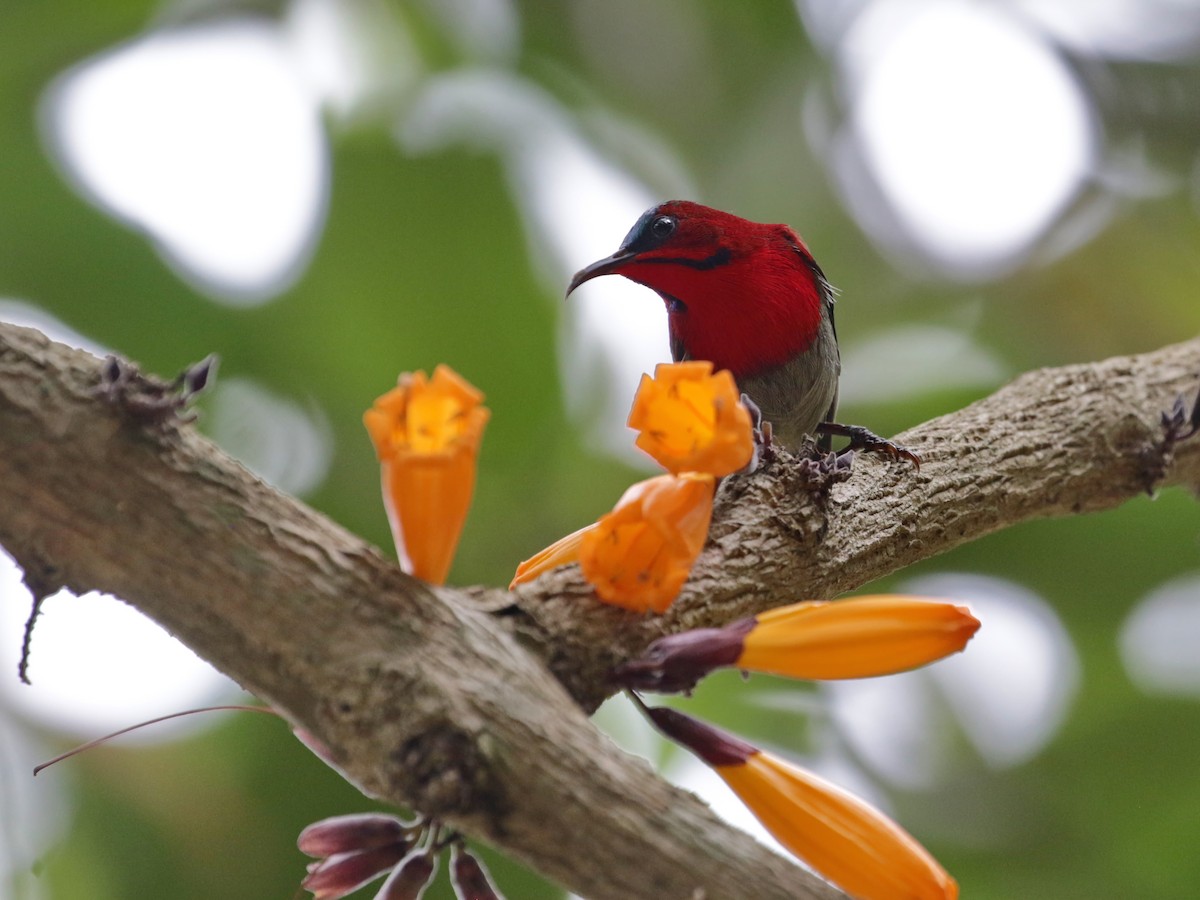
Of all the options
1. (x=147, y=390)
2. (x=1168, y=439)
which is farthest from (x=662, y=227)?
(x=147, y=390)

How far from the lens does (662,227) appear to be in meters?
3.89

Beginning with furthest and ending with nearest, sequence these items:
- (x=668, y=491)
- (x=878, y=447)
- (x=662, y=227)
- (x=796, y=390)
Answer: (x=796, y=390) < (x=662, y=227) < (x=878, y=447) < (x=668, y=491)

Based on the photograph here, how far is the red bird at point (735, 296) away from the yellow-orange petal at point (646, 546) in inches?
77.4

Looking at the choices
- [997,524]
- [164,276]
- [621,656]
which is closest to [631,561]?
[621,656]

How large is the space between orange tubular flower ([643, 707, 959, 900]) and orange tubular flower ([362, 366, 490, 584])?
1.35 feet

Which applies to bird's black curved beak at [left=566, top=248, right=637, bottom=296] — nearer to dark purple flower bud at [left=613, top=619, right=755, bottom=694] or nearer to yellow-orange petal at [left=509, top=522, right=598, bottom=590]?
yellow-orange petal at [left=509, top=522, right=598, bottom=590]

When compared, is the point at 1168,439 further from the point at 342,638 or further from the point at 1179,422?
the point at 342,638

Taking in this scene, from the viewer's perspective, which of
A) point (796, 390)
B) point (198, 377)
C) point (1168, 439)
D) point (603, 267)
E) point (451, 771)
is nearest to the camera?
point (451, 771)

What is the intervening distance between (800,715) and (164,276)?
12.1 ft

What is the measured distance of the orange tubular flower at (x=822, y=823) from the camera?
1.78 meters

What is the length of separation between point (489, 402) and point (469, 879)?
150 inches

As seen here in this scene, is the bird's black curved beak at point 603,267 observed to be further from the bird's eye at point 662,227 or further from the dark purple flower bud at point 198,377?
the dark purple flower bud at point 198,377

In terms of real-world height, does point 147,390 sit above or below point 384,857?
above

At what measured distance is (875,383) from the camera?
6.15 m
